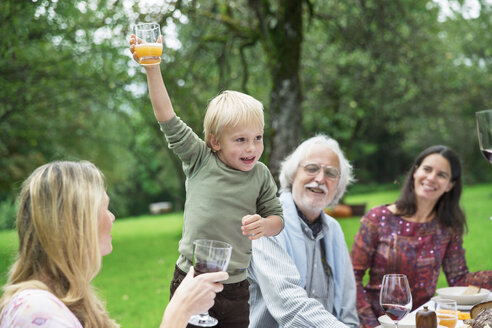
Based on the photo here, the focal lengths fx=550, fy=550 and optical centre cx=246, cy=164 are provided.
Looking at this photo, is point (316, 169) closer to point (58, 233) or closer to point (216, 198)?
point (216, 198)

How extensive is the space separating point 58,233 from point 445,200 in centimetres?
357

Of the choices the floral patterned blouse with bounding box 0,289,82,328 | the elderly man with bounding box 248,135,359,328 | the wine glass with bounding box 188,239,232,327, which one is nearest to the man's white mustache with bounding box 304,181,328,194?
the elderly man with bounding box 248,135,359,328

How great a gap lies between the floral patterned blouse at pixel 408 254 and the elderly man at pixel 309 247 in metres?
0.65

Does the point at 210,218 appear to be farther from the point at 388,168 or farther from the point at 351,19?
the point at 388,168

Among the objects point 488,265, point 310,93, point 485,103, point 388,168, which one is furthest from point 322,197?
point 388,168

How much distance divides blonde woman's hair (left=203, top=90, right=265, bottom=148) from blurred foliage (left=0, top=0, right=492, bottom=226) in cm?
536

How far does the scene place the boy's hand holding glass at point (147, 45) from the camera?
8.18 feet

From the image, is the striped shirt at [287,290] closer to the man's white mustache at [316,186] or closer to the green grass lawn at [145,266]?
the man's white mustache at [316,186]

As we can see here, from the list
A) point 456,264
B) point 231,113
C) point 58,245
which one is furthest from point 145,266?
point 58,245

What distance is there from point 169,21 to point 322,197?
6.25 m

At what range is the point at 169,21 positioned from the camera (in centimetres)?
904

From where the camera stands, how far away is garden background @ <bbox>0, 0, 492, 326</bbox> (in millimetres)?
8547

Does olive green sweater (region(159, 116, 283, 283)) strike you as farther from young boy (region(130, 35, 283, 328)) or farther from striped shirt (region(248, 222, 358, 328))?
striped shirt (region(248, 222, 358, 328))

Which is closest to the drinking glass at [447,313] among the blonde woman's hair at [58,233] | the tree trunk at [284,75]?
the blonde woman's hair at [58,233]
